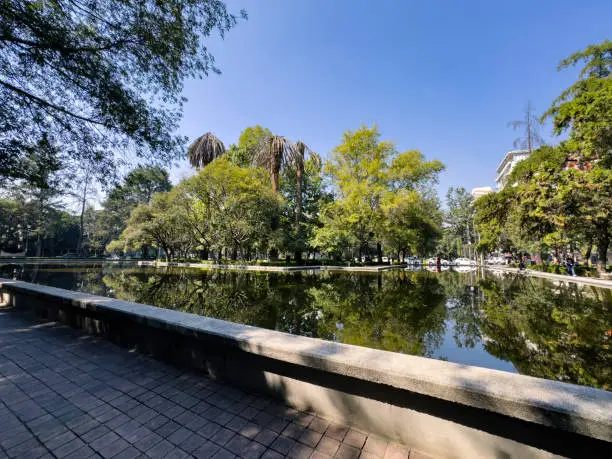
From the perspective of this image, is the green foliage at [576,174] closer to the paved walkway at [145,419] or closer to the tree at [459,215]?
the paved walkway at [145,419]

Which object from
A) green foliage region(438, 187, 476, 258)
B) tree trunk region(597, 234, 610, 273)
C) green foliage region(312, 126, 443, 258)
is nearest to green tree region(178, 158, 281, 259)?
green foliage region(312, 126, 443, 258)

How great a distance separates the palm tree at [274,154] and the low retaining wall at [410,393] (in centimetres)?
2615

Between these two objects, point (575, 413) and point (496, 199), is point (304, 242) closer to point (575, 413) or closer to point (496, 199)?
point (496, 199)

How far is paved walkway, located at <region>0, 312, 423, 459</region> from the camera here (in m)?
2.07

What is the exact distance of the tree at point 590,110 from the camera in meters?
15.3

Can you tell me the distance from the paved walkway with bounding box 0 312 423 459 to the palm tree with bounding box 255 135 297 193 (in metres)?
25.9

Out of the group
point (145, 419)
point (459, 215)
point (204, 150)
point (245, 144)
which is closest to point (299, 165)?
point (245, 144)

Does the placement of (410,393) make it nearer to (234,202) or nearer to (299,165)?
(234,202)

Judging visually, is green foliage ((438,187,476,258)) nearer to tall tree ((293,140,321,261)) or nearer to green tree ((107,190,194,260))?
tall tree ((293,140,321,261))

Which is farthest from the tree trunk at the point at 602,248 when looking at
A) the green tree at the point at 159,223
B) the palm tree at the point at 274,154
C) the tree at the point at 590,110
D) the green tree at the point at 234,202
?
the green tree at the point at 159,223

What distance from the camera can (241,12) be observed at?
712 centimetres

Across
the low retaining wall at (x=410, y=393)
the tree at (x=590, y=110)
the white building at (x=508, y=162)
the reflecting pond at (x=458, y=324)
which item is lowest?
the reflecting pond at (x=458, y=324)

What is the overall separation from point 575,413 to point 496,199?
2455cm

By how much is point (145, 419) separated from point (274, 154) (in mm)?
27783
